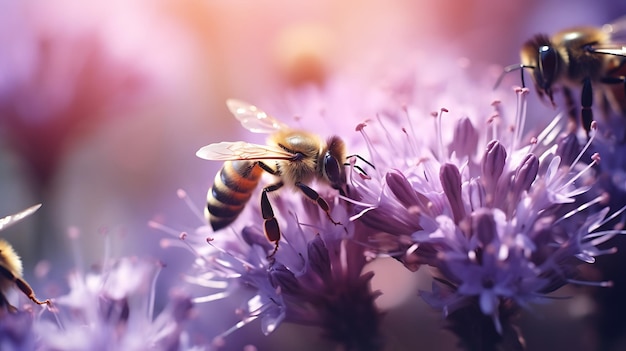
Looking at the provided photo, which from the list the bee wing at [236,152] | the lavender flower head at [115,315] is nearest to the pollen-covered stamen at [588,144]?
the bee wing at [236,152]

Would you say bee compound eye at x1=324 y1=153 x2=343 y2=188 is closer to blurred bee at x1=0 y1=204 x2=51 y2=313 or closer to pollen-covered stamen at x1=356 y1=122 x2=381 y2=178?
pollen-covered stamen at x1=356 y1=122 x2=381 y2=178

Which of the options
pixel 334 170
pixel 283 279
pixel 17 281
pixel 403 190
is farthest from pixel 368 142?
pixel 17 281

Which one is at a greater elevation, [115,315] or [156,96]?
[156,96]

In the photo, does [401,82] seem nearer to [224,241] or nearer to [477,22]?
[224,241]

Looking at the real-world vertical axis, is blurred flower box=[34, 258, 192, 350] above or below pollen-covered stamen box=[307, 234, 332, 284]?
below

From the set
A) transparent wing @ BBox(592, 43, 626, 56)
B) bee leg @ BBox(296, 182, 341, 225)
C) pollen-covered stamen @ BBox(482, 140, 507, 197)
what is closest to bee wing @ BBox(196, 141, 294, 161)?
bee leg @ BBox(296, 182, 341, 225)

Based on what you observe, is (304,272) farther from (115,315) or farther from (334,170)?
(115,315)

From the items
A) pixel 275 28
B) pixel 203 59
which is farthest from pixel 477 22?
pixel 203 59
